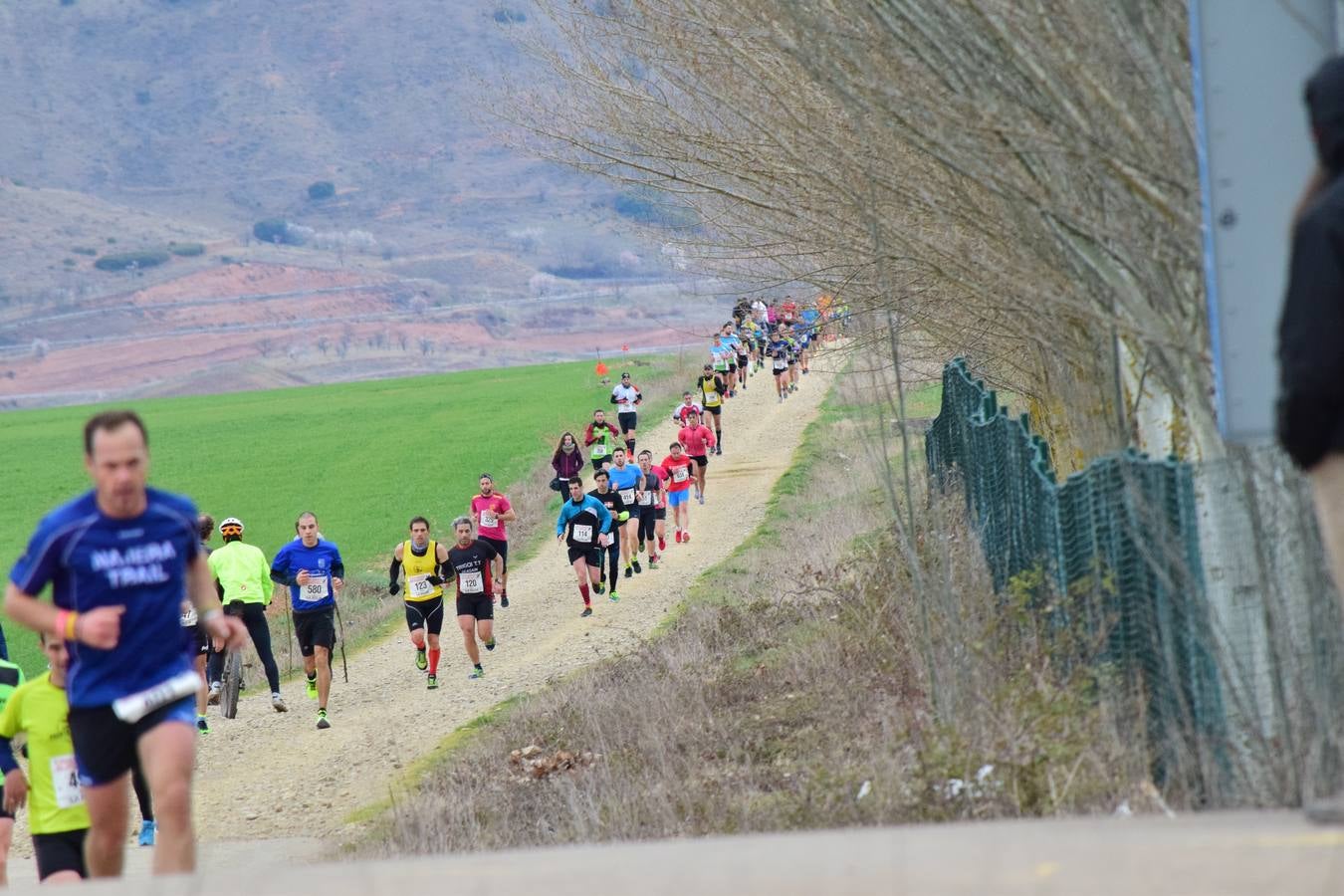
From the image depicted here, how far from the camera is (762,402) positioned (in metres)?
48.1

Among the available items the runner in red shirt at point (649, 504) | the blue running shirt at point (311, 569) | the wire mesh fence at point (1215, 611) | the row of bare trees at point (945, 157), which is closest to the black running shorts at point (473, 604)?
the blue running shirt at point (311, 569)

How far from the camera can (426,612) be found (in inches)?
715

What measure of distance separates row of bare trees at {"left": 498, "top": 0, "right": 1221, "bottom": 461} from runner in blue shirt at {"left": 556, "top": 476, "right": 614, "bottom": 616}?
5.10 m

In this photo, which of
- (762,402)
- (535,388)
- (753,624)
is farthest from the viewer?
(535,388)

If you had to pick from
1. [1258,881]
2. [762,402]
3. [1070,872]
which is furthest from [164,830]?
[762,402]

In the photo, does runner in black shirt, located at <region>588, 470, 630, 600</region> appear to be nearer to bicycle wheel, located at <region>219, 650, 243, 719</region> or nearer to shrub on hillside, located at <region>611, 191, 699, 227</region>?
bicycle wheel, located at <region>219, 650, 243, 719</region>

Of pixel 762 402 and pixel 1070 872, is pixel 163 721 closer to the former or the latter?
pixel 1070 872

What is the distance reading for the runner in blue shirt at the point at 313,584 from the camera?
1645cm

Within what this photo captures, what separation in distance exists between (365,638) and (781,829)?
15819 millimetres

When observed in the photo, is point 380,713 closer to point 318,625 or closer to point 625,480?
point 318,625

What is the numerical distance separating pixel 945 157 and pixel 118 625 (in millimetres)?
4688

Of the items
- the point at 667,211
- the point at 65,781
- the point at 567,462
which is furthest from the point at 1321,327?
the point at 567,462

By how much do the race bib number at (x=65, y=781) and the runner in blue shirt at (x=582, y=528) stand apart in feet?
43.8

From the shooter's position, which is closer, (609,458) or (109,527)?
(109,527)
